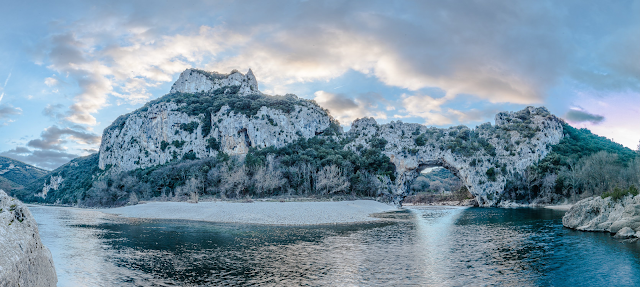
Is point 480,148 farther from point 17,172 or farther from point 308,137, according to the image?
point 17,172

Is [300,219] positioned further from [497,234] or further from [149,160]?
[149,160]

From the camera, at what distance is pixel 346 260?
44.8ft

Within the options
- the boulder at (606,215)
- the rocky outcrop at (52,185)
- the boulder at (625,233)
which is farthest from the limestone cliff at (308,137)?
the boulder at (625,233)

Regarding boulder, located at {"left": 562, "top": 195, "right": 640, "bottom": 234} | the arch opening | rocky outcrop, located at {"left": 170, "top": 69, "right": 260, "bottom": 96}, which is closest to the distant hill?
rocky outcrop, located at {"left": 170, "top": 69, "right": 260, "bottom": 96}

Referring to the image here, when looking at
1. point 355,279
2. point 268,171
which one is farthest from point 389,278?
point 268,171

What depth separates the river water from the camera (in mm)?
10742

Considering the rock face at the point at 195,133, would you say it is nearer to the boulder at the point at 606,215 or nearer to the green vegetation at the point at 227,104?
the green vegetation at the point at 227,104

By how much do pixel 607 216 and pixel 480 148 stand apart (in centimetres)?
5795

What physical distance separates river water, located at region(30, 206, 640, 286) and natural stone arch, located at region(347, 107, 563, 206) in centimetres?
5611

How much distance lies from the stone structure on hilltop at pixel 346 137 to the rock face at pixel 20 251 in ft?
232

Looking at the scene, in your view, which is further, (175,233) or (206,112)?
(206,112)

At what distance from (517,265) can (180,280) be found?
42.4 feet

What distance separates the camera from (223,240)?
1908 centimetres

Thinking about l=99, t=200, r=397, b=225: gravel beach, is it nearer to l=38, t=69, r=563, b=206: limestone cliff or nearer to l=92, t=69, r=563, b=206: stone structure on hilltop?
l=38, t=69, r=563, b=206: limestone cliff
